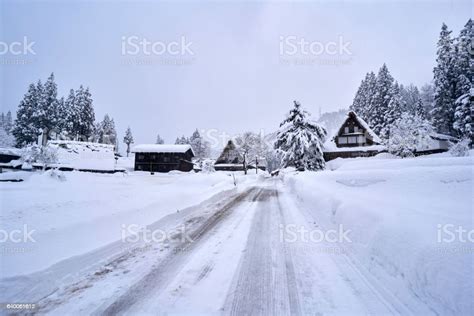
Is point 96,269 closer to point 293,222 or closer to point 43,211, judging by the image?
point 43,211

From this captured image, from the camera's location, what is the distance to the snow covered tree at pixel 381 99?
39125mm

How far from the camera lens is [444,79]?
100 feet

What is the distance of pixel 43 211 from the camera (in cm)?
576

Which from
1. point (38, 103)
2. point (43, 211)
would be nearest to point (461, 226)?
point (43, 211)

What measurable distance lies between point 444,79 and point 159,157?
51275 mm

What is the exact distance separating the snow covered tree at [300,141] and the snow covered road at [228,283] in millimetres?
20126

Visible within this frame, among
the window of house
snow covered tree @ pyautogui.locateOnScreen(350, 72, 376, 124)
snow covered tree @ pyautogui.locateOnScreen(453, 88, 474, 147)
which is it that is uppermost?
snow covered tree @ pyautogui.locateOnScreen(350, 72, 376, 124)

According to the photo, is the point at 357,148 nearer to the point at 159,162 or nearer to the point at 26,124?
the point at 159,162

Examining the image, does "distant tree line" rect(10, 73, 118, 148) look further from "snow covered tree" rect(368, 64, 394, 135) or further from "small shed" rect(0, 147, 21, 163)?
"snow covered tree" rect(368, 64, 394, 135)

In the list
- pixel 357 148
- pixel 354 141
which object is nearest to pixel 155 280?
pixel 357 148

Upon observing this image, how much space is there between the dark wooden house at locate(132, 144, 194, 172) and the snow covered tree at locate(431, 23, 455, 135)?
45.1m

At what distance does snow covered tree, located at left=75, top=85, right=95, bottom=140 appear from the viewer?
50.2 metres

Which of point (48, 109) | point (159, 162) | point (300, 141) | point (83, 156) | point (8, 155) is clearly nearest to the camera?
point (300, 141)

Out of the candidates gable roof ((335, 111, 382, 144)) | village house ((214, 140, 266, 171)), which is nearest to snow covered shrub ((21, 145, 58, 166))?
village house ((214, 140, 266, 171))
